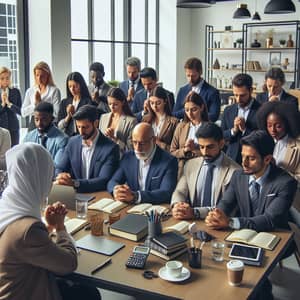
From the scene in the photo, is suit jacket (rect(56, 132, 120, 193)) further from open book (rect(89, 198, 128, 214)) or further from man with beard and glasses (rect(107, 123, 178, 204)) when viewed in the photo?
open book (rect(89, 198, 128, 214))

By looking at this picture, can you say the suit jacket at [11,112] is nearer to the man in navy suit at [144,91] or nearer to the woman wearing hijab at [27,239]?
the man in navy suit at [144,91]

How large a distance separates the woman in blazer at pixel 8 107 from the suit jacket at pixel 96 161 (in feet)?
5.27

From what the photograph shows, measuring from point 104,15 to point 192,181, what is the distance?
20.5 feet

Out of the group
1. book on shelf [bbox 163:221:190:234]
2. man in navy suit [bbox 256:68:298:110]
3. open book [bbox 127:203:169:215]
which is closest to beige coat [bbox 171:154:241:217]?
open book [bbox 127:203:169:215]

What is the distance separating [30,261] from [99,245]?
537 millimetres

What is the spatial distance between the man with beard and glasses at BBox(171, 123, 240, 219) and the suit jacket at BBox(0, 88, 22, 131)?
2.62 meters

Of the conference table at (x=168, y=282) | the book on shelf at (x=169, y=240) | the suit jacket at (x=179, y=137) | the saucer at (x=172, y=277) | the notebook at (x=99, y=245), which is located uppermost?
the suit jacket at (x=179, y=137)

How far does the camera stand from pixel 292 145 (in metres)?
3.63

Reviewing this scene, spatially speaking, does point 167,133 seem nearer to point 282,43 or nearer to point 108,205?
point 108,205

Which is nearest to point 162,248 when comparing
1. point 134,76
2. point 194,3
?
point 194,3

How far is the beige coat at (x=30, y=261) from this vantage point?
1.91m

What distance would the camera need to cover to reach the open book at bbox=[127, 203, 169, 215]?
289cm

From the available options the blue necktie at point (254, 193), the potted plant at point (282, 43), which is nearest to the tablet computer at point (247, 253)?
the blue necktie at point (254, 193)

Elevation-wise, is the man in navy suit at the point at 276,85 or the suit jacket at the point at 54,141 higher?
the man in navy suit at the point at 276,85
